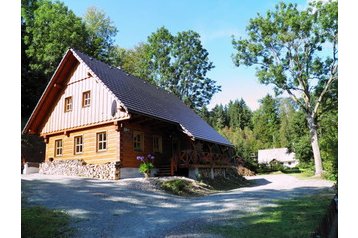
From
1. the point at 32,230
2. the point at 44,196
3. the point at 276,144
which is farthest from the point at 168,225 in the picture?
the point at 276,144

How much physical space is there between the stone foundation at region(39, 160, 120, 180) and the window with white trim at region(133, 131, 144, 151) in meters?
1.58

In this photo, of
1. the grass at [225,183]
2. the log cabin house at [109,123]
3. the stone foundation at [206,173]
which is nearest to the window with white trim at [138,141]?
the log cabin house at [109,123]

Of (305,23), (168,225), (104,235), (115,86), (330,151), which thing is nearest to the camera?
(104,235)

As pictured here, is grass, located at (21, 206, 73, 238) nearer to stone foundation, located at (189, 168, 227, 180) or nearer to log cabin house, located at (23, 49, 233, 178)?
log cabin house, located at (23, 49, 233, 178)

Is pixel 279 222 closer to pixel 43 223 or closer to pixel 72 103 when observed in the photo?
pixel 43 223

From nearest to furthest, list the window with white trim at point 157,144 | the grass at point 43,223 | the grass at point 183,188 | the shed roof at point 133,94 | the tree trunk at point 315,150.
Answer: the grass at point 43,223, the tree trunk at point 315,150, the grass at point 183,188, the shed roof at point 133,94, the window with white trim at point 157,144

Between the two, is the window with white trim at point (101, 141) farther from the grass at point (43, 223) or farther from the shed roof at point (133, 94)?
the grass at point (43, 223)

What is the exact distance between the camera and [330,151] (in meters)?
7.05

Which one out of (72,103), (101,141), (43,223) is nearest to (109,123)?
(101,141)

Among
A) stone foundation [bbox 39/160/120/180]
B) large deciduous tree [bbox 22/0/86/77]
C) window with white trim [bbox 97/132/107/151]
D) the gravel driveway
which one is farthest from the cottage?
large deciduous tree [bbox 22/0/86/77]

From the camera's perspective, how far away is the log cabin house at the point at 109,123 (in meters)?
13.2

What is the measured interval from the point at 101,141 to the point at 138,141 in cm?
152
